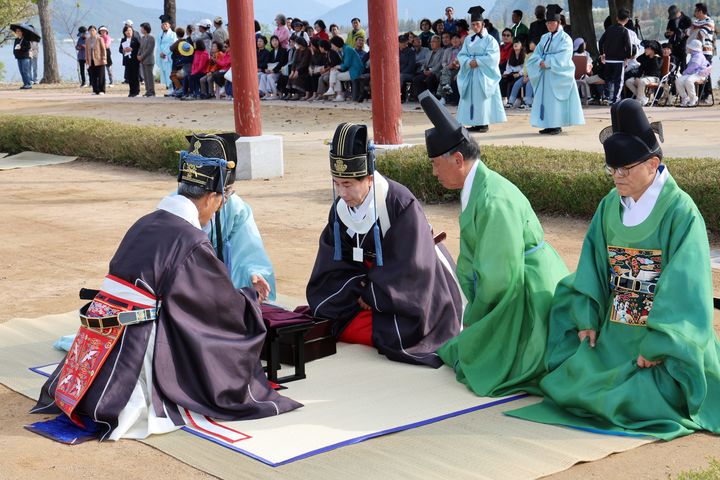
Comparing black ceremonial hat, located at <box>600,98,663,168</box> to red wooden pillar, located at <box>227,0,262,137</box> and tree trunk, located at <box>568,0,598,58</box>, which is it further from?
tree trunk, located at <box>568,0,598,58</box>

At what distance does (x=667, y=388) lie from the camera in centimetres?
469

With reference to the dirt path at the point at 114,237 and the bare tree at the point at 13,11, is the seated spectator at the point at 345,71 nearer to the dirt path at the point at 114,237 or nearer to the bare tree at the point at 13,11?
the dirt path at the point at 114,237

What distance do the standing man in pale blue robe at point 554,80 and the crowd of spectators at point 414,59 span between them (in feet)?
8.06

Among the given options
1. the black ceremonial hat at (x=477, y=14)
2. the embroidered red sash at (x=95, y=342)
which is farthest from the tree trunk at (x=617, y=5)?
the embroidered red sash at (x=95, y=342)

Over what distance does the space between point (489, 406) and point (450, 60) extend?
14264mm

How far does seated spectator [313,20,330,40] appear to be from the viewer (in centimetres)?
2197

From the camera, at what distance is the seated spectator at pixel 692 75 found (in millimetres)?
17000

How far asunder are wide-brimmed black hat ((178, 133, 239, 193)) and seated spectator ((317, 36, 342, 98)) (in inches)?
638

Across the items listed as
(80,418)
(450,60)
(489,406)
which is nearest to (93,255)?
(80,418)

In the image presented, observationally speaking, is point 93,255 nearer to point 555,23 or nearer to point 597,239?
point 597,239

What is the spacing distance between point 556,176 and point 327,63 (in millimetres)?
12647

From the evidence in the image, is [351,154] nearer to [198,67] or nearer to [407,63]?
[407,63]

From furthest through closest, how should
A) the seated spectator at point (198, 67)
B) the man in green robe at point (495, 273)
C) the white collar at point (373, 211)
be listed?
the seated spectator at point (198, 67) → the white collar at point (373, 211) → the man in green robe at point (495, 273)

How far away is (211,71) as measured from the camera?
77.2ft
